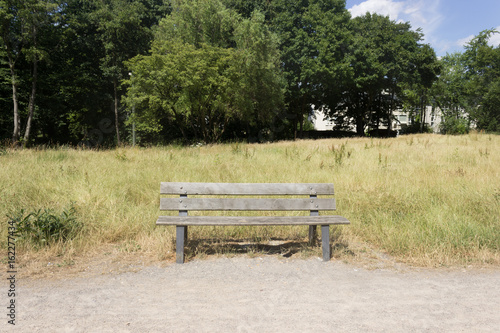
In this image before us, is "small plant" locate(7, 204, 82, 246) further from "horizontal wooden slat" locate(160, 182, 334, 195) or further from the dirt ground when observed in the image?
"horizontal wooden slat" locate(160, 182, 334, 195)

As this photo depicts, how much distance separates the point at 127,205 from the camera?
5836mm

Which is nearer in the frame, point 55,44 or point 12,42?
point 12,42

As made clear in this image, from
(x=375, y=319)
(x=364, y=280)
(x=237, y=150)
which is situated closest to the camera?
(x=375, y=319)

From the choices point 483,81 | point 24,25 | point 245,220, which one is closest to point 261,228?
point 245,220

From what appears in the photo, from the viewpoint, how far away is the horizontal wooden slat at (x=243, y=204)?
4.17m

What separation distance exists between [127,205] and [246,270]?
9.78 feet

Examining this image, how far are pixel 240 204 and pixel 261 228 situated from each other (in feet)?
3.96

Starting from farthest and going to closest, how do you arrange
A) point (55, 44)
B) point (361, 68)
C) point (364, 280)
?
point (361, 68)
point (55, 44)
point (364, 280)

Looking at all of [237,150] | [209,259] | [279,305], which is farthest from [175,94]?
[279,305]

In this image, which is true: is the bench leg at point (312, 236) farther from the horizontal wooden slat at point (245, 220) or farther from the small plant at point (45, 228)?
the small plant at point (45, 228)

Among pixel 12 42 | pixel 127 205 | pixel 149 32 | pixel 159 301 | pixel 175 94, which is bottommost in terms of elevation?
pixel 159 301

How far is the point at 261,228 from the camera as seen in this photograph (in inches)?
208

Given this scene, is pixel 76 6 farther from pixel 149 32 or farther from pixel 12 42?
pixel 12 42

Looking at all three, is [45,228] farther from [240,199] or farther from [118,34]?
[118,34]
